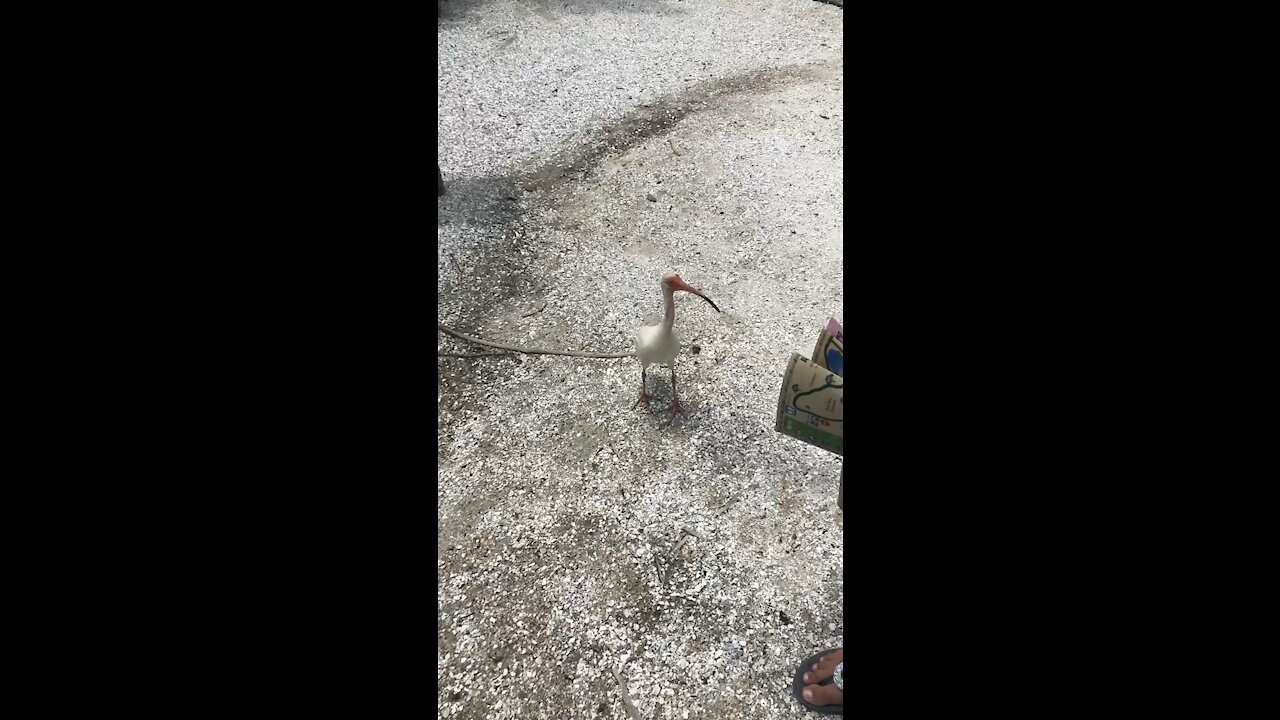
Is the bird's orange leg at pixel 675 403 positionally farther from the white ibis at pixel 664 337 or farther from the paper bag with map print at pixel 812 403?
the paper bag with map print at pixel 812 403

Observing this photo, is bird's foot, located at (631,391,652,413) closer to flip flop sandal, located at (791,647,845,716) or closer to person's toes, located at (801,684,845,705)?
flip flop sandal, located at (791,647,845,716)

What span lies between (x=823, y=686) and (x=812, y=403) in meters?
1.32

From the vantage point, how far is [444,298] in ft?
17.6

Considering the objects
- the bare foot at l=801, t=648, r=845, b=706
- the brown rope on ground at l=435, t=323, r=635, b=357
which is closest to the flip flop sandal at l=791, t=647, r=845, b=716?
the bare foot at l=801, t=648, r=845, b=706

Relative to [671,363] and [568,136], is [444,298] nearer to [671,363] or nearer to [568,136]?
[671,363]

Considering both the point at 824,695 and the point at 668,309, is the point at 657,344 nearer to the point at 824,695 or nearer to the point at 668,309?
the point at 668,309

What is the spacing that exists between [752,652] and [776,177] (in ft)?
13.9

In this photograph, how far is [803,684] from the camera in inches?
123

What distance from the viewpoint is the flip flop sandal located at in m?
3.02

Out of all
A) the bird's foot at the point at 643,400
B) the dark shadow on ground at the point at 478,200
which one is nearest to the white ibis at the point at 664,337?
the bird's foot at the point at 643,400

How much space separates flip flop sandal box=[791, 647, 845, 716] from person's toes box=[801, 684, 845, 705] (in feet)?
0.05

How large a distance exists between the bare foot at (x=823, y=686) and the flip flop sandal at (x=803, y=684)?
0.04ft
